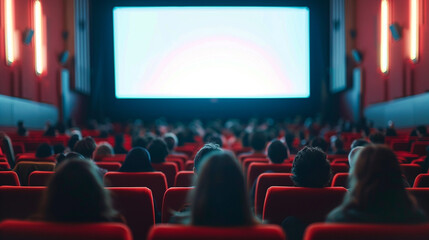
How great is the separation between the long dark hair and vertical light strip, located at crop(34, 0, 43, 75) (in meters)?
12.3

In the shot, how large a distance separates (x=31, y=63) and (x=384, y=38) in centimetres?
1093

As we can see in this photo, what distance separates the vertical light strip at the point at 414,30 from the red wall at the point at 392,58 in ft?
0.54

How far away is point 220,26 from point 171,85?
313cm

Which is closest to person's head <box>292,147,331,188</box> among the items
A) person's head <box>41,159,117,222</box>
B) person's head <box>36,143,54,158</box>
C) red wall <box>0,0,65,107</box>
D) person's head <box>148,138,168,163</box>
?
person's head <box>41,159,117,222</box>

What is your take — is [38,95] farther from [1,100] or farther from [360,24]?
[360,24]

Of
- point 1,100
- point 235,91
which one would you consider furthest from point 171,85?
point 1,100

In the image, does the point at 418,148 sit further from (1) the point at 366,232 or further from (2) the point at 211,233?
(2) the point at 211,233

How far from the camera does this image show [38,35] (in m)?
12.2

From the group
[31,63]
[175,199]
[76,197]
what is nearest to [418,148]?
[175,199]

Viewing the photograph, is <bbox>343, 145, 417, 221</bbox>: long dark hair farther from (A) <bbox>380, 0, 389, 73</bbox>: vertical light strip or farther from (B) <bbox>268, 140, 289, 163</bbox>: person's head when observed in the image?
(A) <bbox>380, 0, 389, 73</bbox>: vertical light strip

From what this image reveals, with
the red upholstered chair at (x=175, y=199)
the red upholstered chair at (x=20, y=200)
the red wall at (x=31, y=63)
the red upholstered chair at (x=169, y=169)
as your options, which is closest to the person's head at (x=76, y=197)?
the red upholstered chair at (x=20, y=200)

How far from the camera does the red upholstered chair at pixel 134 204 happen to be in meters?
2.17

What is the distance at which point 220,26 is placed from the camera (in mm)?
15805

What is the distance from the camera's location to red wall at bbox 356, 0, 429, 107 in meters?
9.63
